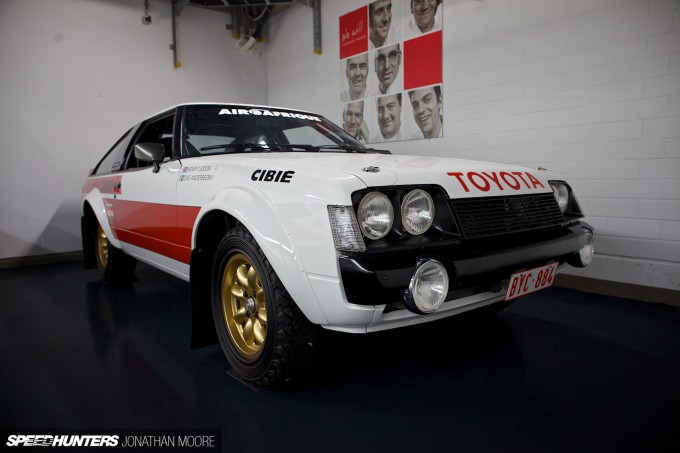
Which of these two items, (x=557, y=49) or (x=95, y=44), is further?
(x=95, y=44)

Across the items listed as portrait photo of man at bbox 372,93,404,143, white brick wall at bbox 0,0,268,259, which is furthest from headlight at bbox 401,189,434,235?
white brick wall at bbox 0,0,268,259

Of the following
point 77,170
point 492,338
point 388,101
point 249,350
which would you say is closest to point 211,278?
point 249,350

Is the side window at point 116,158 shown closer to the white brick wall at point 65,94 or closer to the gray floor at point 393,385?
the gray floor at point 393,385

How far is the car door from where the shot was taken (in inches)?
93.7

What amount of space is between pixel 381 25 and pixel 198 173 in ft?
11.8

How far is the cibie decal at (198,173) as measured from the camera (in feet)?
6.66

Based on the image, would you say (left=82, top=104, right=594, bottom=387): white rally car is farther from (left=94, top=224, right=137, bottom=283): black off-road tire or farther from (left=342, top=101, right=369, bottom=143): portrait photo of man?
(left=342, top=101, right=369, bottom=143): portrait photo of man

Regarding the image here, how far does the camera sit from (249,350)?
6.27 feet

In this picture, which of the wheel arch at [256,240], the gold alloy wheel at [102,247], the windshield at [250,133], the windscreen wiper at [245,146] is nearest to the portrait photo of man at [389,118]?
the windshield at [250,133]

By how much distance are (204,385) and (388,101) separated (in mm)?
3806

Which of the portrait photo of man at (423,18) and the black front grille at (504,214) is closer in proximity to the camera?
the black front grille at (504,214)

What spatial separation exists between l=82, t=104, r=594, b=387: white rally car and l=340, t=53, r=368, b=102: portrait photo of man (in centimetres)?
297

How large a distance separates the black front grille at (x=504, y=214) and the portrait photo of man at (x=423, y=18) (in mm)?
2987

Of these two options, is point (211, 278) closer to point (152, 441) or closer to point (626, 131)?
point (152, 441)
